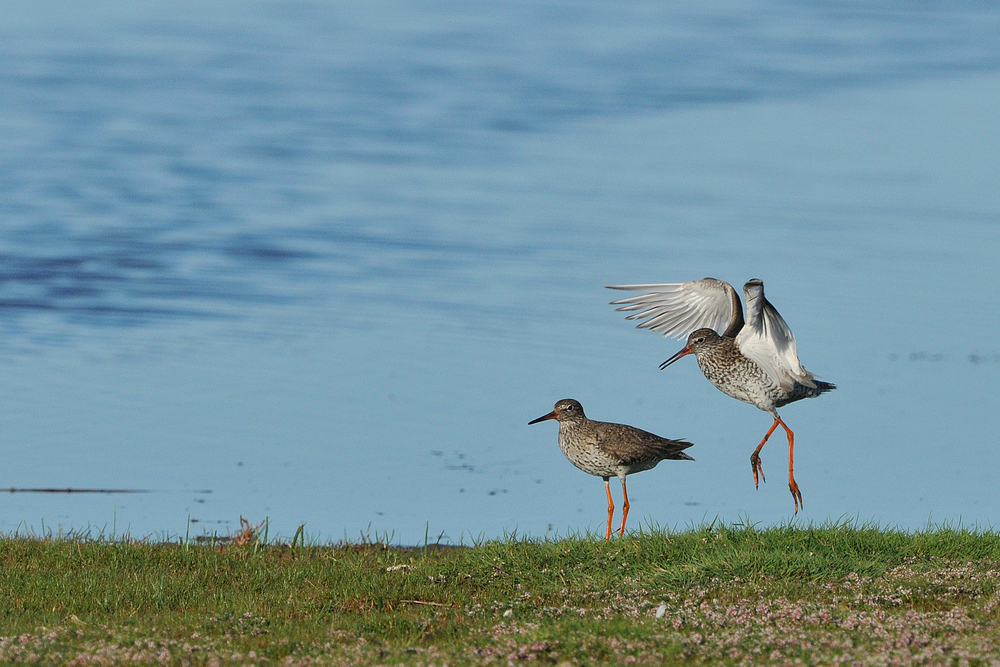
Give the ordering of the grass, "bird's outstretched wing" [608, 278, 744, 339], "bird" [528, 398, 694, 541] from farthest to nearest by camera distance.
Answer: "bird's outstretched wing" [608, 278, 744, 339] → "bird" [528, 398, 694, 541] → the grass

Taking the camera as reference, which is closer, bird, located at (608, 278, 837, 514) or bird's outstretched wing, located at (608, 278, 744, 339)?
bird, located at (608, 278, 837, 514)

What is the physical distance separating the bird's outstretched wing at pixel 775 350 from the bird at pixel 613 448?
1010 mm

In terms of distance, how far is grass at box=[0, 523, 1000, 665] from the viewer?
28.3 feet

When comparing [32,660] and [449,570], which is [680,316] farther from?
[32,660]

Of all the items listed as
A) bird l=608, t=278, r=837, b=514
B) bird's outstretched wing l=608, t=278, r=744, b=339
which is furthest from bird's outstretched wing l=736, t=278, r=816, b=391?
bird's outstretched wing l=608, t=278, r=744, b=339

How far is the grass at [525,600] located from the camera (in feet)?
28.3

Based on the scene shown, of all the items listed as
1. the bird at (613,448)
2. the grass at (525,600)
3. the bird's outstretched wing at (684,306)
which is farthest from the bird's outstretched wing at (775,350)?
the grass at (525,600)

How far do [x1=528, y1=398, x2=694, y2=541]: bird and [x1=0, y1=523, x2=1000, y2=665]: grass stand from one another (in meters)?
1.10

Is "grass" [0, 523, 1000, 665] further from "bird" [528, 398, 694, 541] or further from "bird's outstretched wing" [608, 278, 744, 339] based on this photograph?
"bird's outstretched wing" [608, 278, 744, 339]

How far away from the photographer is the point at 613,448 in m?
12.5

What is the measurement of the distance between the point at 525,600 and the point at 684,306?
4307 millimetres

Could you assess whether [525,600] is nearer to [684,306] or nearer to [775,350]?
[775,350]

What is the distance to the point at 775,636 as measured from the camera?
8.84 metres

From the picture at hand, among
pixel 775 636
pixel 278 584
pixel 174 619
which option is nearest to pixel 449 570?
pixel 278 584
